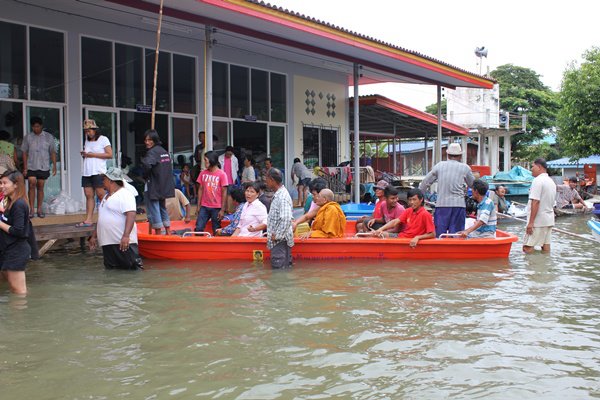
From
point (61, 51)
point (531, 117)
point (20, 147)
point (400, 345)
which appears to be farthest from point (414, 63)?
point (531, 117)

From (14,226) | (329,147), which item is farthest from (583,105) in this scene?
(14,226)

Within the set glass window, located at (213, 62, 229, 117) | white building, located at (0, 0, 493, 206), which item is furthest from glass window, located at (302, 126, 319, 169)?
glass window, located at (213, 62, 229, 117)

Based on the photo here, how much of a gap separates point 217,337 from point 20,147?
23.8 feet

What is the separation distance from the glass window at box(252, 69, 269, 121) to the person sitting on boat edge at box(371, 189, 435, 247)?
8021 millimetres

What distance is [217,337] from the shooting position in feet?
18.3

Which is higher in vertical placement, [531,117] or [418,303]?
[531,117]

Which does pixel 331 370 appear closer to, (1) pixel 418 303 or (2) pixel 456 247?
(1) pixel 418 303

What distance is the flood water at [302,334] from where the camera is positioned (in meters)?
4.46

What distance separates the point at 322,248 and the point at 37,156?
5052 millimetres

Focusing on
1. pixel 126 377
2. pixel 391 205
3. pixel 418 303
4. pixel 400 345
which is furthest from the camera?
pixel 391 205

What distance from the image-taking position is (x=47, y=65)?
11.8 metres

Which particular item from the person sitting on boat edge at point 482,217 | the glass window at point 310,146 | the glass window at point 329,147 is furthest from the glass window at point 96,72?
the glass window at point 329,147

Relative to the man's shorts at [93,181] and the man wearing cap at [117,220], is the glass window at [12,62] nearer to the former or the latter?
the man's shorts at [93,181]

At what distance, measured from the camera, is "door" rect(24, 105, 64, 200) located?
11.8 meters
